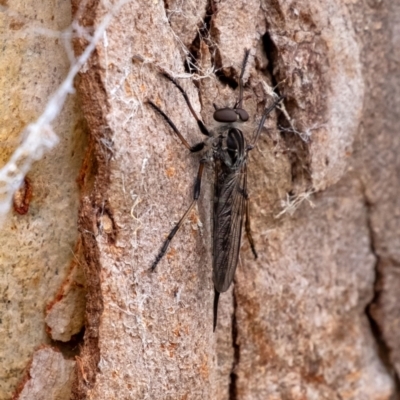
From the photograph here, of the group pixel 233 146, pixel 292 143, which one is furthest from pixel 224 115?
pixel 292 143

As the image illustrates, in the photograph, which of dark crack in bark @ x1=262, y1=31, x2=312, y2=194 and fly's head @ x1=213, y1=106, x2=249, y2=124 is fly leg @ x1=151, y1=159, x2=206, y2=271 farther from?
dark crack in bark @ x1=262, y1=31, x2=312, y2=194

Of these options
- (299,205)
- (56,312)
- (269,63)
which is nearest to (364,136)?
(299,205)

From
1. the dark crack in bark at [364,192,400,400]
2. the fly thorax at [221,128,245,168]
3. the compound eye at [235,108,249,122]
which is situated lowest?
the dark crack in bark at [364,192,400,400]

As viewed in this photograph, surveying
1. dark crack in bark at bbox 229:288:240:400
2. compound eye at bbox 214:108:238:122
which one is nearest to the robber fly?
compound eye at bbox 214:108:238:122

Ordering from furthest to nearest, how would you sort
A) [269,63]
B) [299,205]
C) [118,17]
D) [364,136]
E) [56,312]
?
[364,136], [299,205], [269,63], [56,312], [118,17]

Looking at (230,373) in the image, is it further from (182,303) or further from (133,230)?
(133,230)

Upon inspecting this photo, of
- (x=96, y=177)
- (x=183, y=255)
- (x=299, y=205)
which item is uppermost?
(x=299, y=205)

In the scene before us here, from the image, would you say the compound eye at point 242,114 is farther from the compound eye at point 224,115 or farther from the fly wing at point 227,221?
the fly wing at point 227,221

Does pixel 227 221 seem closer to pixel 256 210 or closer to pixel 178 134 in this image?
pixel 256 210
